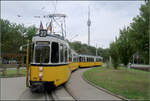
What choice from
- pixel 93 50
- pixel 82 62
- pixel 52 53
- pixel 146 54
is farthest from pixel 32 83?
→ pixel 93 50

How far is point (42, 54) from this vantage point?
783 cm

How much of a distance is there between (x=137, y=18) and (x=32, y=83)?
6.70m

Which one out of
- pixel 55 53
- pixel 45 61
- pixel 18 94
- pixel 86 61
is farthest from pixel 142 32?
pixel 86 61

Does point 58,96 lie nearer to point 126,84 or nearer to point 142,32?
point 126,84

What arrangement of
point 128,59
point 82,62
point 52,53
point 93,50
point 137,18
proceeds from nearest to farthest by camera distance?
point 52,53
point 137,18
point 128,59
point 82,62
point 93,50

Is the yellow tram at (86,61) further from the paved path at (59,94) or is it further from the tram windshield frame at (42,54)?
the tram windshield frame at (42,54)

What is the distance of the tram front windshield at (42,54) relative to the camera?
7781 mm

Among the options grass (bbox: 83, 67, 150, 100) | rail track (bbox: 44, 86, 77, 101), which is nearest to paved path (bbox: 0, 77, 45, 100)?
rail track (bbox: 44, 86, 77, 101)

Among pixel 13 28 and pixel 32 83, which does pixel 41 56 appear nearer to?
pixel 32 83

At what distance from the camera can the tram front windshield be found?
7781 millimetres

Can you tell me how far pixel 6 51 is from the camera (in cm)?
2897

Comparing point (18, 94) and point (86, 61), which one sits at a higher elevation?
point (86, 61)

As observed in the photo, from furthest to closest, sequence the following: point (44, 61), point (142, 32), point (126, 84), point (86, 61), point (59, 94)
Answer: point (86, 61) < point (126, 84) < point (142, 32) < point (59, 94) < point (44, 61)

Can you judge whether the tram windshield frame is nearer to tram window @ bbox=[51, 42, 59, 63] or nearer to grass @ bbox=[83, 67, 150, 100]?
tram window @ bbox=[51, 42, 59, 63]
